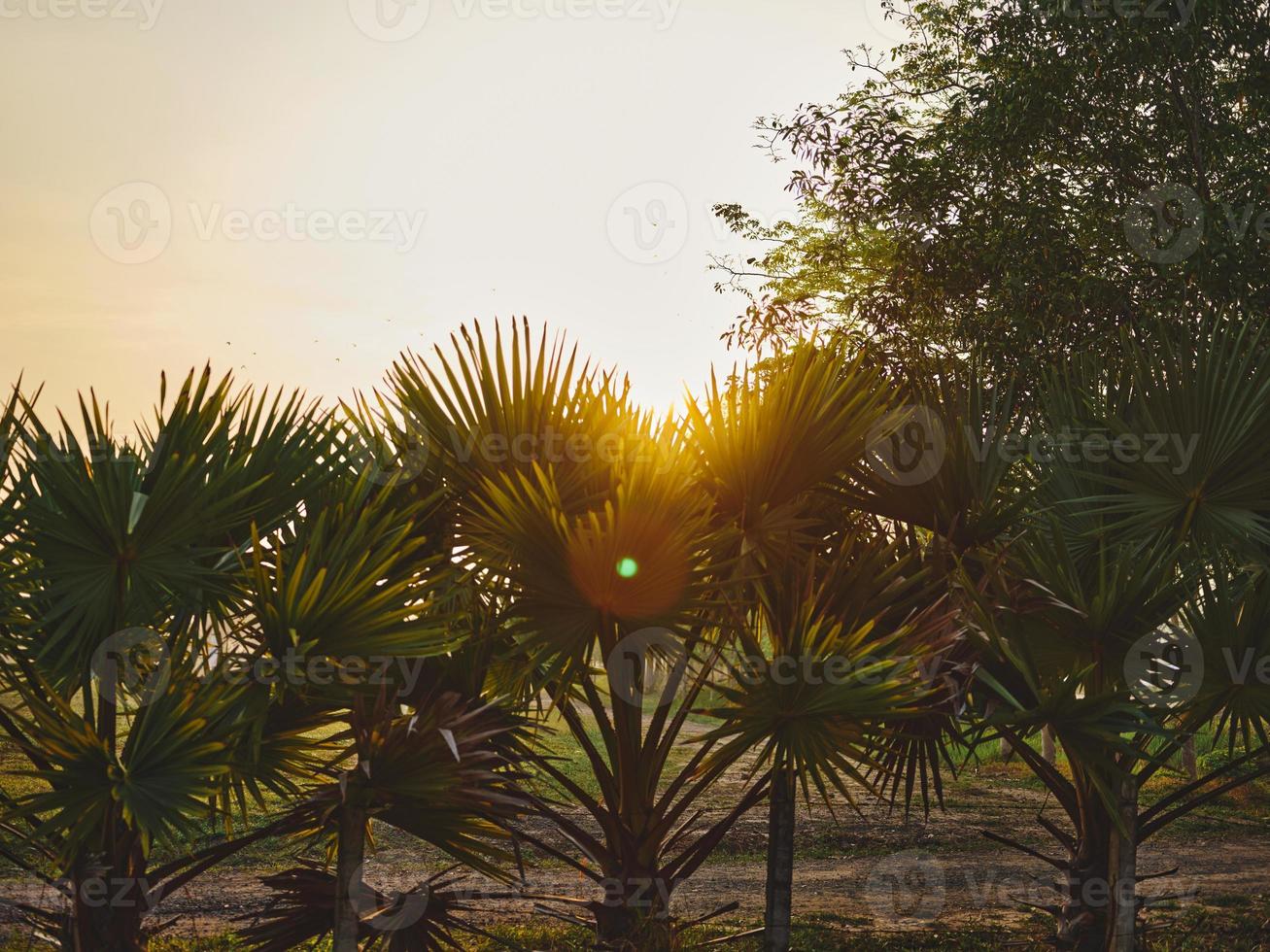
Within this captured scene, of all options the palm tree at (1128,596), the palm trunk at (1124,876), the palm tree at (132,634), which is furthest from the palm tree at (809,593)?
the palm tree at (132,634)

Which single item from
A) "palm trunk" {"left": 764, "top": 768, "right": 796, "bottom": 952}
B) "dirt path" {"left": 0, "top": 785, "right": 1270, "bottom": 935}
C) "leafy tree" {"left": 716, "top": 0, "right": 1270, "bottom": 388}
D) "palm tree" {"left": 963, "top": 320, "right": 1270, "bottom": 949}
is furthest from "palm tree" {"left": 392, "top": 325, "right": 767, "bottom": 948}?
"leafy tree" {"left": 716, "top": 0, "right": 1270, "bottom": 388}

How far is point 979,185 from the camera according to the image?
13539mm

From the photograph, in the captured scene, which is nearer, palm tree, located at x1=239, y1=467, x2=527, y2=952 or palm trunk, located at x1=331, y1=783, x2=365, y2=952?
palm tree, located at x1=239, y1=467, x2=527, y2=952

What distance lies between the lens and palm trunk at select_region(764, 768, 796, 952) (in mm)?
6641

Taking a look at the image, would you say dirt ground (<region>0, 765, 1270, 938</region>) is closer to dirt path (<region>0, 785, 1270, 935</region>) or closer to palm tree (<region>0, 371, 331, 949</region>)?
dirt path (<region>0, 785, 1270, 935</region>)

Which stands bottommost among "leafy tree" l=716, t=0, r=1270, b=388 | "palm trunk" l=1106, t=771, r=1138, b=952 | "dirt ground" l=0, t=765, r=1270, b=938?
"dirt ground" l=0, t=765, r=1270, b=938

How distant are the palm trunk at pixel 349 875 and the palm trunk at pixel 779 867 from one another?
2449 millimetres

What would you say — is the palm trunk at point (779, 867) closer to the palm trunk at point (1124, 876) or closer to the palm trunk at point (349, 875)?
the palm trunk at point (1124, 876)

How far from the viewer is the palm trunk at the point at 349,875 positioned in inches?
200

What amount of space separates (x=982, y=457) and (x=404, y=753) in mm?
3995

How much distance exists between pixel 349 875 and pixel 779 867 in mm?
2655

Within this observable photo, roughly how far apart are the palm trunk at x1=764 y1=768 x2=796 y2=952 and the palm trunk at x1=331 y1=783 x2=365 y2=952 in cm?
245

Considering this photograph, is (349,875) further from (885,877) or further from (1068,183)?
(1068,183)

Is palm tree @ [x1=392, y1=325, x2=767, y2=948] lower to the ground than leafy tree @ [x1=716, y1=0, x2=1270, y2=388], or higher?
lower
